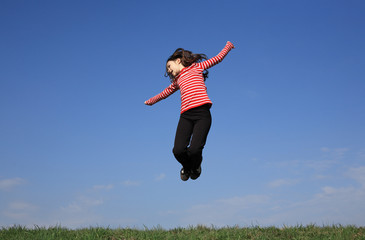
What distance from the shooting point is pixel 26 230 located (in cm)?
763

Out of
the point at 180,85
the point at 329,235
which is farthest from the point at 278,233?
the point at 180,85

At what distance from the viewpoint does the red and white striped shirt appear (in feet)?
23.2

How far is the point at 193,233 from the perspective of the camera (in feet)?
22.9

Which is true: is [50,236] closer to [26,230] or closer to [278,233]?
[26,230]

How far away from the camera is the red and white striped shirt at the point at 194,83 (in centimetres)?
707

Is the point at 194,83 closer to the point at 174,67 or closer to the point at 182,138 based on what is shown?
the point at 174,67

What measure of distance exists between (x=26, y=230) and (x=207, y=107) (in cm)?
429

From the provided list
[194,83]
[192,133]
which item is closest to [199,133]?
[192,133]

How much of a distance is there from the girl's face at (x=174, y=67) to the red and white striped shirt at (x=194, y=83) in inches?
4.6

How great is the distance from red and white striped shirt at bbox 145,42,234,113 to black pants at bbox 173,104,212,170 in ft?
0.41

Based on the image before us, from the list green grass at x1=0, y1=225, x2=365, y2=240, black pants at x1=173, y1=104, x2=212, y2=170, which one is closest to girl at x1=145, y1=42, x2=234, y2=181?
black pants at x1=173, y1=104, x2=212, y2=170

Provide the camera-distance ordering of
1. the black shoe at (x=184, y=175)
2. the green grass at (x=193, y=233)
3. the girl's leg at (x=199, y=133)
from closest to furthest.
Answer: the green grass at (x=193, y=233), the girl's leg at (x=199, y=133), the black shoe at (x=184, y=175)

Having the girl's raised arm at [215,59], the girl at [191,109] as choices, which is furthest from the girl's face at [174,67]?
the girl's raised arm at [215,59]

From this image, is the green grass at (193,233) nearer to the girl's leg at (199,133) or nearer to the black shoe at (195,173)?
the black shoe at (195,173)
